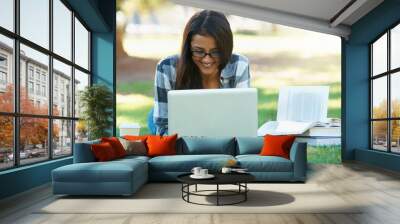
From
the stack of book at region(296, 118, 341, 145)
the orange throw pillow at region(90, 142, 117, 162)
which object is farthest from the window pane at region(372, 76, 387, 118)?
the orange throw pillow at region(90, 142, 117, 162)

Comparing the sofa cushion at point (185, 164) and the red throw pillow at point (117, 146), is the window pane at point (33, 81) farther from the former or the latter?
the sofa cushion at point (185, 164)

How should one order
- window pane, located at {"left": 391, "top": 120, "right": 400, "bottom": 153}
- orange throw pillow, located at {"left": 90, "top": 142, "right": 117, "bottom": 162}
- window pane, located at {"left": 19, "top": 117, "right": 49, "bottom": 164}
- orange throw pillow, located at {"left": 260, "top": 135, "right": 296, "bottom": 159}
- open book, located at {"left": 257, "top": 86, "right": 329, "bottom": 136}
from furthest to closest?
open book, located at {"left": 257, "top": 86, "right": 329, "bottom": 136} → window pane, located at {"left": 391, "top": 120, "right": 400, "bottom": 153} → orange throw pillow, located at {"left": 260, "top": 135, "right": 296, "bottom": 159} → orange throw pillow, located at {"left": 90, "top": 142, "right": 117, "bottom": 162} → window pane, located at {"left": 19, "top": 117, "right": 49, "bottom": 164}

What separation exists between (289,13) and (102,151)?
599cm

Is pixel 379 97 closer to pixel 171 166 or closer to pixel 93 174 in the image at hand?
pixel 171 166

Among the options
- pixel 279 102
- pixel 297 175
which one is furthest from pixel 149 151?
pixel 279 102

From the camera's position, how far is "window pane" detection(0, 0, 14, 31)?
208 inches

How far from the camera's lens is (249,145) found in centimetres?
730

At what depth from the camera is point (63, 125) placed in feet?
25.0

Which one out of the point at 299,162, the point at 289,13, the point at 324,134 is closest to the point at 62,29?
the point at 299,162

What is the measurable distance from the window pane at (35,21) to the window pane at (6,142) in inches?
54.4

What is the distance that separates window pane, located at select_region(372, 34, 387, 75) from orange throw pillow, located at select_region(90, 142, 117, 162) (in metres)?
6.53

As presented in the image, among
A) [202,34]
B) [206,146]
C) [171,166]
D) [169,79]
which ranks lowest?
[171,166]

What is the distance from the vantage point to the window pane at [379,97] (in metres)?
9.23

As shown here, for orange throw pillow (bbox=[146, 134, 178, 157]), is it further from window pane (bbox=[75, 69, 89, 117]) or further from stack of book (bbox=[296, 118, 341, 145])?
stack of book (bbox=[296, 118, 341, 145])
